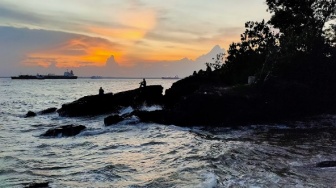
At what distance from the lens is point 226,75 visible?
39781 mm

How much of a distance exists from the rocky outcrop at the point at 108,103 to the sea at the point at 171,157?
969 cm

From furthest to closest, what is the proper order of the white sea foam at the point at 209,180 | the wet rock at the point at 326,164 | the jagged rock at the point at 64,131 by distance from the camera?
the jagged rock at the point at 64,131, the wet rock at the point at 326,164, the white sea foam at the point at 209,180

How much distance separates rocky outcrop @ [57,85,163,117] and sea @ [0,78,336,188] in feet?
31.8

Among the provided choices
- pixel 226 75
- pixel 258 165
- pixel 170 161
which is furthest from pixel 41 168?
pixel 226 75

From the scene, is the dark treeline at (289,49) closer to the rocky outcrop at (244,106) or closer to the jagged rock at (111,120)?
the rocky outcrop at (244,106)

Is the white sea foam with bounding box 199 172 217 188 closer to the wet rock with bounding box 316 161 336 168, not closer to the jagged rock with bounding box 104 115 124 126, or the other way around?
the wet rock with bounding box 316 161 336 168

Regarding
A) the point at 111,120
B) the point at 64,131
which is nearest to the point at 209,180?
the point at 64,131

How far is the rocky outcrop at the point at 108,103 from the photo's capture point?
3525 cm

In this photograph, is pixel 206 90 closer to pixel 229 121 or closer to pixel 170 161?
pixel 229 121

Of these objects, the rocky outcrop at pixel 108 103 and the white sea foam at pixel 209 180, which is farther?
the rocky outcrop at pixel 108 103

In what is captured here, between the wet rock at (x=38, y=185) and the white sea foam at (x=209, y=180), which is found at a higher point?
the white sea foam at (x=209, y=180)

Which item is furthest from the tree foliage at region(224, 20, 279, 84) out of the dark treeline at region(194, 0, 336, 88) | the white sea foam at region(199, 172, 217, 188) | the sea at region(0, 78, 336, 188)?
the white sea foam at region(199, 172, 217, 188)

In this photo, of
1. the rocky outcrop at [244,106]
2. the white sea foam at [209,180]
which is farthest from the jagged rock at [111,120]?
the white sea foam at [209,180]

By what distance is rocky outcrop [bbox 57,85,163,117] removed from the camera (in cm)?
3525
